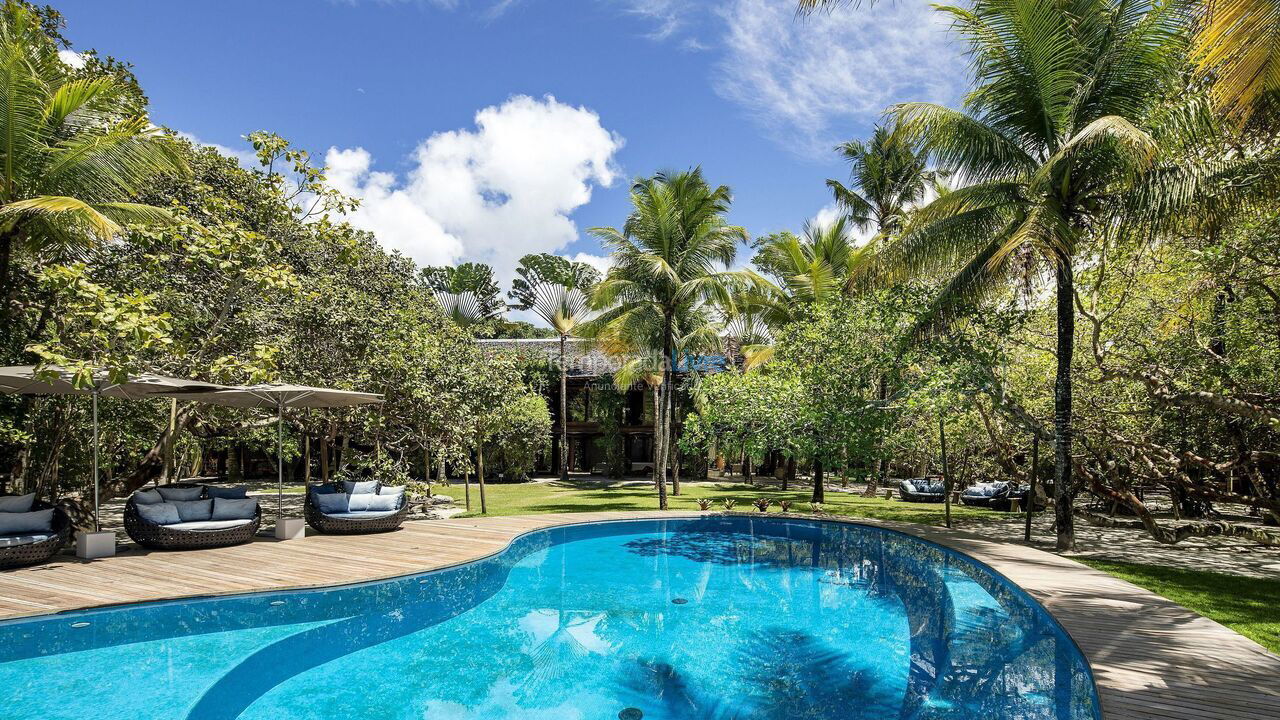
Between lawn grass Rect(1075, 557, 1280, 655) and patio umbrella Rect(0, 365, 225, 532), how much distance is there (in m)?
13.1

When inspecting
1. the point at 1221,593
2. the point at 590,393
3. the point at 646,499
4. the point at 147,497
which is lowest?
the point at 646,499

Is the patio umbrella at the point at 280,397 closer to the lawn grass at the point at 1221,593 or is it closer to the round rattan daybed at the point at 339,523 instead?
the round rattan daybed at the point at 339,523

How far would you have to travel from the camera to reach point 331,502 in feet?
37.0

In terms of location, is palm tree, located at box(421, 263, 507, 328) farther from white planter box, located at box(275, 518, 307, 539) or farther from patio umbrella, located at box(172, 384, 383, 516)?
white planter box, located at box(275, 518, 307, 539)

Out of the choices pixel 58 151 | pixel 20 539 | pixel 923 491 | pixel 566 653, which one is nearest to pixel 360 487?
pixel 20 539

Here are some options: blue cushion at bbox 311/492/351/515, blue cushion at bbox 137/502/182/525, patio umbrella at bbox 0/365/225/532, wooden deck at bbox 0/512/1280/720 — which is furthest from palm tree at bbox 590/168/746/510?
blue cushion at bbox 137/502/182/525

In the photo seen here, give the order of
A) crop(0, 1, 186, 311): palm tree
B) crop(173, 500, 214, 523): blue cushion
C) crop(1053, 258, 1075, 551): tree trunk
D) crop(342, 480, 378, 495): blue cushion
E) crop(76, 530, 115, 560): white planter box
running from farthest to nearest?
crop(342, 480, 378, 495): blue cushion, crop(1053, 258, 1075, 551): tree trunk, crop(173, 500, 214, 523): blue cushion, crop(76, 530, 115, 560): white planter box, crop(0, 1, 186, 311): palm tree

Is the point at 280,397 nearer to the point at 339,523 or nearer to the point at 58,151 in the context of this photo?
the point at 339,523

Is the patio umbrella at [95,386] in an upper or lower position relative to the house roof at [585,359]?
lower

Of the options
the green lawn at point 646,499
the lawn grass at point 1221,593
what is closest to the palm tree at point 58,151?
the green lawn at point 646,499

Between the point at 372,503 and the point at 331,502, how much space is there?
27.9 inches

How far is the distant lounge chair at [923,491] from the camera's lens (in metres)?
20.4

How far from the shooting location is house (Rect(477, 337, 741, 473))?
2811 cm

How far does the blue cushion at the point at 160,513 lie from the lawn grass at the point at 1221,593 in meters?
13.5
